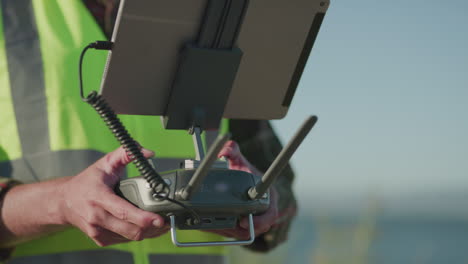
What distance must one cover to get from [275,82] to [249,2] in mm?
208

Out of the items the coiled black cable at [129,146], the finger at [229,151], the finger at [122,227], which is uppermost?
the coiled black cable at [129,146]

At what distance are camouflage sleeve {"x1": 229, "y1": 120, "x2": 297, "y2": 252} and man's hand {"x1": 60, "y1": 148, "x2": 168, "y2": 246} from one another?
3.36 feet

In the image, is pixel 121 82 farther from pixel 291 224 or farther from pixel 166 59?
pixel 291 224

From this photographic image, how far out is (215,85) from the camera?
116 cm

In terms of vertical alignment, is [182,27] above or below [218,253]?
above

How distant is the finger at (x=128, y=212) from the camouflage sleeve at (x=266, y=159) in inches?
43.6

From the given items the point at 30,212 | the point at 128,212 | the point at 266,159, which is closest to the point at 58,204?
the point at 30,212

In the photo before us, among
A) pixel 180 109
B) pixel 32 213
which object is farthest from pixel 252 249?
pixel 180 109

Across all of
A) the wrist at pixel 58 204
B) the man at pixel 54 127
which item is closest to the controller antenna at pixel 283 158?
the wrist at pixel 58 204

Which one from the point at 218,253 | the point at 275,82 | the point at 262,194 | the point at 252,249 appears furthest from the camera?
the point at 252,249

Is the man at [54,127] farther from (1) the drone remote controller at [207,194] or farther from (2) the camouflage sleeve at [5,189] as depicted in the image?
(1) the drone remote controller at [207,194]

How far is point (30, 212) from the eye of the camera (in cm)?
149

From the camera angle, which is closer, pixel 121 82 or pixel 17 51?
pixel 121 82

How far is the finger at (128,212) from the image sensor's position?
40.4 inches
